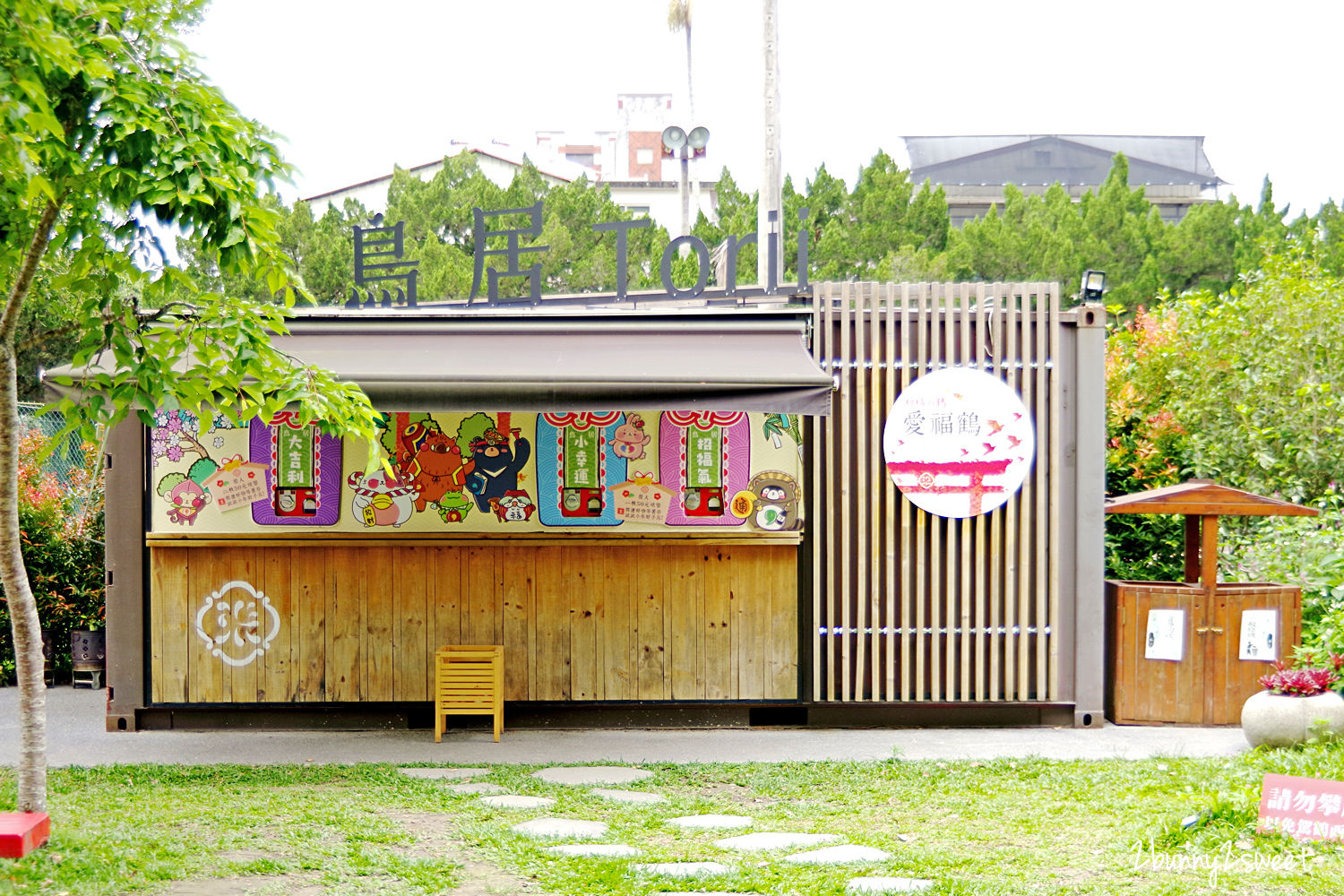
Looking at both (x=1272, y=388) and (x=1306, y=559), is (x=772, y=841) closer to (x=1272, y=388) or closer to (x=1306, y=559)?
(x=1306, y=559)

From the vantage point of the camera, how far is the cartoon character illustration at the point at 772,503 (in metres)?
8.41

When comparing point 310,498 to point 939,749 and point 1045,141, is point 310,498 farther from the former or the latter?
point 1045,141

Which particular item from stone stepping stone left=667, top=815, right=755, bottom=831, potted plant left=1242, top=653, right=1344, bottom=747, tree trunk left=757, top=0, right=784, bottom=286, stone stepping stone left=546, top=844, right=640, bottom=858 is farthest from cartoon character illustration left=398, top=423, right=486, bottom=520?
tree trunk left=757, top=0, right=784, bottom=286

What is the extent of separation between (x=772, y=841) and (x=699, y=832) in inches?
15.8

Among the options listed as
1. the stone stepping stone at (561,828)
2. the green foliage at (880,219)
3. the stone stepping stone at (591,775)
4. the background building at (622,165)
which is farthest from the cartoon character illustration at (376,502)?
the background building at (622,165)

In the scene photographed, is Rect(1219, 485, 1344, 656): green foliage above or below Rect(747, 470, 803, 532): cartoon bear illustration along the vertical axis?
below

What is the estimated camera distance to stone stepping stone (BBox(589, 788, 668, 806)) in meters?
6.39

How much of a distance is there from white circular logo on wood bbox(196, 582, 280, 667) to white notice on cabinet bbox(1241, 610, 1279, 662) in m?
6.88

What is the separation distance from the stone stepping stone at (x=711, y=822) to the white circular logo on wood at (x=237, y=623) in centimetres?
382

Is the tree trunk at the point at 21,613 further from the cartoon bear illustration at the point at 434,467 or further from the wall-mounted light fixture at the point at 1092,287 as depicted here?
the wall-mounted light fixture at the point at 1092,287

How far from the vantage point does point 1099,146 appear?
240ft

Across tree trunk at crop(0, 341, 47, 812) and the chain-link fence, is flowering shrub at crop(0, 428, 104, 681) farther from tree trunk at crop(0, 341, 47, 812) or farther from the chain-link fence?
tree trunk at crop(0, 341, 47, 812)

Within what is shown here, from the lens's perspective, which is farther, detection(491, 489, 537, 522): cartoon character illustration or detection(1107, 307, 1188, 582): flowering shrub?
detection(1107, 307, 1188, 582): flowering shrub

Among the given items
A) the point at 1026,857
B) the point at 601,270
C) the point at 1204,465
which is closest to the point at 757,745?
the point at 1026,857
